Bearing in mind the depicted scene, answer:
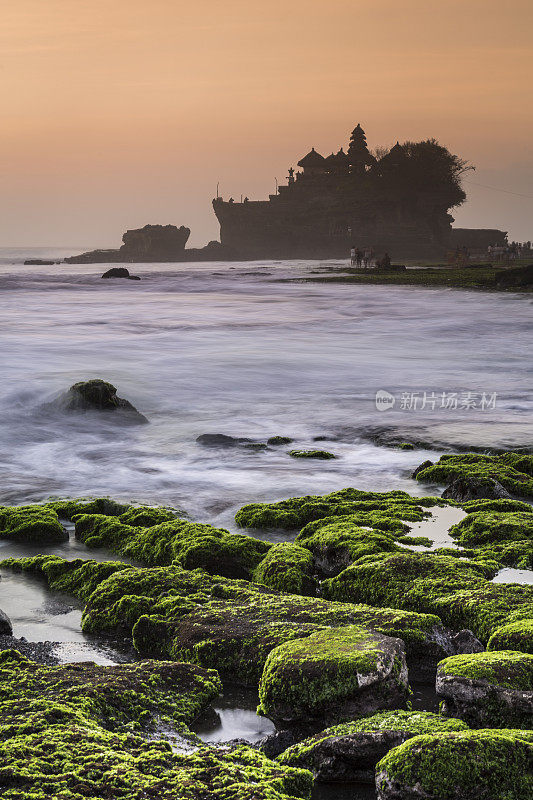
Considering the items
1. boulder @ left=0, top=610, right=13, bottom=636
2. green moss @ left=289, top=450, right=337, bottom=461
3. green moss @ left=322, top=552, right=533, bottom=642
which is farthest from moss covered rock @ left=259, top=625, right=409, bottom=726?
green moss @ left=289, top=450, right=337, bottom=461

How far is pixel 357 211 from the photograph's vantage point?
11694 centimetres

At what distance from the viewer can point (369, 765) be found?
8.66 feet

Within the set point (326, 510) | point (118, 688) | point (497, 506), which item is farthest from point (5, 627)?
point (497, 506)

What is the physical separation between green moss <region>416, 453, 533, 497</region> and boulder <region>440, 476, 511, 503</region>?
0.33ft

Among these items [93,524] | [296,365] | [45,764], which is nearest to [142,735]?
[45,764]

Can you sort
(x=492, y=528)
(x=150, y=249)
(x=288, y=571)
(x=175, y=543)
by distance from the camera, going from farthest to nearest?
(x=150, y=249) → (x=492, y=528) → (x=175, y=543) → (x=288, y=571)

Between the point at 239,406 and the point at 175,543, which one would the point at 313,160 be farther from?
the point at 175,543

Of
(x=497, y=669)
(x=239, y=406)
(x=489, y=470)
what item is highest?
(x=497, y=669)

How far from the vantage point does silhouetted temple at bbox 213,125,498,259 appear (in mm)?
107812

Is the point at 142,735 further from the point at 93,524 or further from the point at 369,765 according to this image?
the point at 93,524

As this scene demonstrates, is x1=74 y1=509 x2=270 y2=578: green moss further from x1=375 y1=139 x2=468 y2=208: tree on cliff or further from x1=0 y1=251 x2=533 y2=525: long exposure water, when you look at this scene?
x1=375 y1=139 x2=468 y2=208: tree on cliff

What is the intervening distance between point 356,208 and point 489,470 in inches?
4486

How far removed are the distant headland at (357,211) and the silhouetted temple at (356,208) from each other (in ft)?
0.45

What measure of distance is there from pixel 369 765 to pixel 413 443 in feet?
22.4
